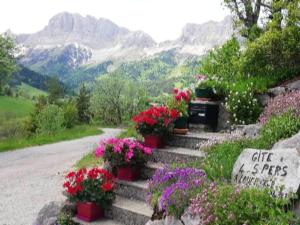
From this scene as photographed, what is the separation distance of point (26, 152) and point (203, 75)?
35.2 ft

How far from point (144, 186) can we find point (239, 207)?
3356 mm

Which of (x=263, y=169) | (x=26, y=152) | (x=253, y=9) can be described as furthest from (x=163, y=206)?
(x=26, y=152)

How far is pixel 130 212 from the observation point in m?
7.57

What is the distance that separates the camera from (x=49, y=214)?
26.7ft

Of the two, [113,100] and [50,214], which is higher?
[113,100]


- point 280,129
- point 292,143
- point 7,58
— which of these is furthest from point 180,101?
point 7,58

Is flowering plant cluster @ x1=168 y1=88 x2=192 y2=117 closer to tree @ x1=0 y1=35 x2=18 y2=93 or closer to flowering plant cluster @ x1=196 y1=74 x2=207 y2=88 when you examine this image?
flowering plant cluster @ x1=196 y1=74 x2=207 y2=88

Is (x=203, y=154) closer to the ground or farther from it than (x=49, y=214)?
farther from it

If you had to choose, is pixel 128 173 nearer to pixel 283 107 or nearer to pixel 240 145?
pixel 240 145

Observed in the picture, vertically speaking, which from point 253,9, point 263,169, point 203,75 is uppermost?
point 253,9

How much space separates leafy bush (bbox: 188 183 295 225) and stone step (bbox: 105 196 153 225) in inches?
77.9

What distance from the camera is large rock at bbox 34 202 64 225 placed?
796 cm

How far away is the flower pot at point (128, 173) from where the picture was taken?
8687 mm

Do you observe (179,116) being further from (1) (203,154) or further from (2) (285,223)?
(2) (285,223)
